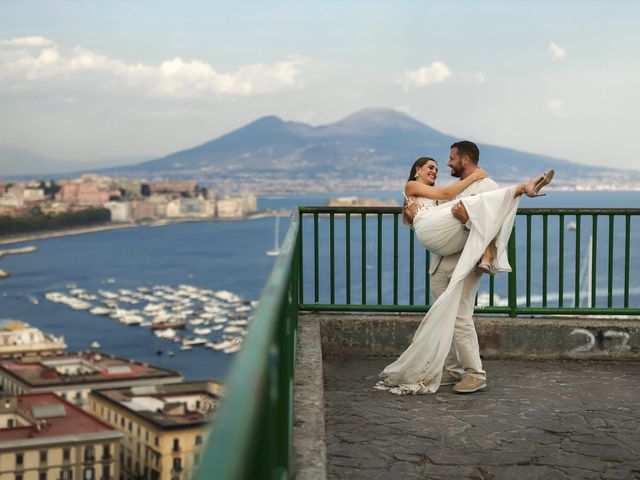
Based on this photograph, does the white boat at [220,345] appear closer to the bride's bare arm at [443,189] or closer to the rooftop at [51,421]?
the rooftop at [51,421]

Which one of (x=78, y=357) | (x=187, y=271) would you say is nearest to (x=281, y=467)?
(x=78, y=357)

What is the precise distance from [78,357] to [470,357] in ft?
304

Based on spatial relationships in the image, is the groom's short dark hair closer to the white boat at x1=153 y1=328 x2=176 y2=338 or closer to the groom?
the groom

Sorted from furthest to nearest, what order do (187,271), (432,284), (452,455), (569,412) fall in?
(187,271) < (432,284) < (569,412) < (452,455)

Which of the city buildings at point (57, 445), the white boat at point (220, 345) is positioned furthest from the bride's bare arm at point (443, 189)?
the white boat at point (220, 345)

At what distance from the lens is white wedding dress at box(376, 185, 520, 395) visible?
225 inches

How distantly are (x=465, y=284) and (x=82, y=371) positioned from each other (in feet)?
294

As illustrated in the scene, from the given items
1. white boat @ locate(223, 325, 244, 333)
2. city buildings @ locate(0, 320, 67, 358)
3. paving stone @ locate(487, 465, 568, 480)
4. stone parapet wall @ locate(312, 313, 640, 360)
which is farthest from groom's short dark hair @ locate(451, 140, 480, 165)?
white boat @ locate(223, 325, 244, 333)

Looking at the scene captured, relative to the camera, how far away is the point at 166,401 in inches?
3036

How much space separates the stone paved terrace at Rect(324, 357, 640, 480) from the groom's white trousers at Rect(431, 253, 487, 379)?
22cm

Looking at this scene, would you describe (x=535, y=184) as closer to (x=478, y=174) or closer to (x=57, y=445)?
(x=478, y=174)

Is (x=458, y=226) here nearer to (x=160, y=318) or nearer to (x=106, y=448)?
(x=106, y=448)

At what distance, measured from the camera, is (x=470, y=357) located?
602cm

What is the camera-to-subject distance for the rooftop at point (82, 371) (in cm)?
8862
